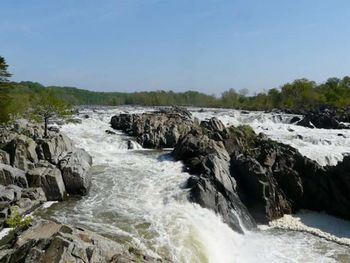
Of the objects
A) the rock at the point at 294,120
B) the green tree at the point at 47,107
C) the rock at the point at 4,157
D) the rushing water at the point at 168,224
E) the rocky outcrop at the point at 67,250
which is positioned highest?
the green tree at the point at 47,107

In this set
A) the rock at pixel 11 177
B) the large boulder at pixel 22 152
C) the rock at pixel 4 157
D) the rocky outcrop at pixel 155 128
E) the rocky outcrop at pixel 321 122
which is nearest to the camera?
the rock at pixel 11 177

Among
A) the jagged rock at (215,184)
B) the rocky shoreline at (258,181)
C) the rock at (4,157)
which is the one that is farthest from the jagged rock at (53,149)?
the jagged rock at (215,184)

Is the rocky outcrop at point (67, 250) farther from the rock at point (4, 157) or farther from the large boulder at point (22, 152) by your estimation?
the rock at point (4, 157)

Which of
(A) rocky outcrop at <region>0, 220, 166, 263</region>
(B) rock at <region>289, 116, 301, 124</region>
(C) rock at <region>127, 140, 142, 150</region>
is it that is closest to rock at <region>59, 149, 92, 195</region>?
(A) rocky outcrop at <region>0, 220, 166, 263</region>

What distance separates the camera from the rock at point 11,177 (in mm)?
26894

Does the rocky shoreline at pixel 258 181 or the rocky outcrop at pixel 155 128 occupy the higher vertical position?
the rocky outcrop at pixel 155 128

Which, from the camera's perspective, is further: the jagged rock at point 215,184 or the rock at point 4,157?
the rock at point 4,157

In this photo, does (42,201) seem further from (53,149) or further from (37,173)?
(53,149)

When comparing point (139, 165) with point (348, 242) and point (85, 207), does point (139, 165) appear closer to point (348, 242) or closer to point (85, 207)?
point (85, 207)

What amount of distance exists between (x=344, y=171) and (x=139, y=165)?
60.3 ft

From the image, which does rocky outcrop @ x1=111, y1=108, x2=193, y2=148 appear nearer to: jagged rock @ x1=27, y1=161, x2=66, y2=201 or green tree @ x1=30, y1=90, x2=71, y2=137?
green tree @ x1=30, y1=90, x2=71, y2=137

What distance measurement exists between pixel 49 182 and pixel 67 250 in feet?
50.4

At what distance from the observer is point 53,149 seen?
32312 mm

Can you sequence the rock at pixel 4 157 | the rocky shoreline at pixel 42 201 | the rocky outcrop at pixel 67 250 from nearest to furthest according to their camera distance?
the rocky outcrop at pixel 67 250
the rocky shoreline at pixel 42 201
the rock at pixel 4 157
